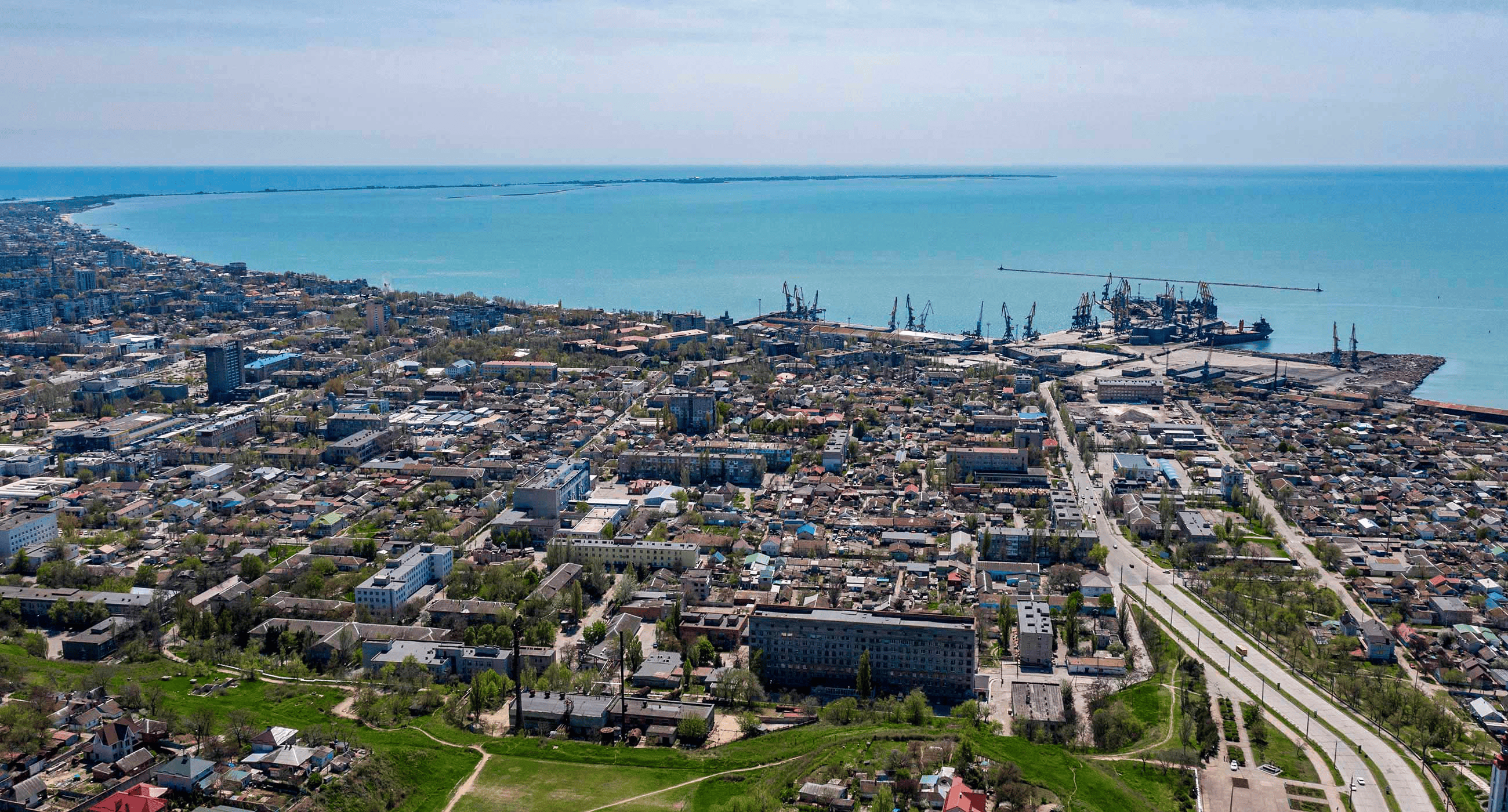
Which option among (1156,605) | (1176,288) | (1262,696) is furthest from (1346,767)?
(1176,288)

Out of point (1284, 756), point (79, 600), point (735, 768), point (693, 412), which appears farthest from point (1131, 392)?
point (79, 600)

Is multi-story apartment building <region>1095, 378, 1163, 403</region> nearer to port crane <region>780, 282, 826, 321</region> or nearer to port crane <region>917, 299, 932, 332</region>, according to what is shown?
port crane <region>917, 299, 932, 332</region>

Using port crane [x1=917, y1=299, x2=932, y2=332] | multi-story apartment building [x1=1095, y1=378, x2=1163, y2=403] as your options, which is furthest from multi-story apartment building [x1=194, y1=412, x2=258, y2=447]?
port crane [x1=917, y1=299, x2=932, y2=332]

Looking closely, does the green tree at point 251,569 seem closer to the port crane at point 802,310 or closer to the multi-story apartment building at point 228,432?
the multi-story apartment building at point 228,432

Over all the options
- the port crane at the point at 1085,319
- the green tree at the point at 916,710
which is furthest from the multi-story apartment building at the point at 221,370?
the port crane at the point at 1085,319

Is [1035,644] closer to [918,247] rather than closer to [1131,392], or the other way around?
[1131,392]
